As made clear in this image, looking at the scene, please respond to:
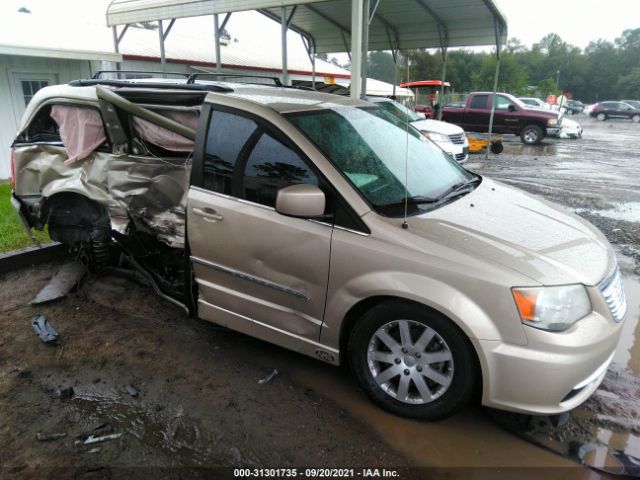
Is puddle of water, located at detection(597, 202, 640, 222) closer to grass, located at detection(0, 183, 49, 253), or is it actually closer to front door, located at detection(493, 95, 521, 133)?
grass, located at detection(0, 183, 49, 253)

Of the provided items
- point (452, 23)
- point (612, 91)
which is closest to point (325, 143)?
point (452, 23)

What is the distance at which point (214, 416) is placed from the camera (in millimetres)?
2814

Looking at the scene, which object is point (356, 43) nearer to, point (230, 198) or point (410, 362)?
point (230, 198)

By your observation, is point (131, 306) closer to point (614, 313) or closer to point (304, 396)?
point (304, 396)

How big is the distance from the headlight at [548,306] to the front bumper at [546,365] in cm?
4

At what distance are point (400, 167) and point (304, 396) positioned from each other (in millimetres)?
1661

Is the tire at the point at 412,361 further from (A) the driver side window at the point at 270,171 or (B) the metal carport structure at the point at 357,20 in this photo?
(B) the metal carport structure at the point at 357,20

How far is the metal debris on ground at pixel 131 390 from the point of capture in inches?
119

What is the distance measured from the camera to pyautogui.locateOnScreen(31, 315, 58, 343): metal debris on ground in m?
3.62

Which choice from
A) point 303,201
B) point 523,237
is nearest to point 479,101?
point 523,237

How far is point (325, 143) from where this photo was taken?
9.90 feet

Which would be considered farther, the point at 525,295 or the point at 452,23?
the point at 452,23

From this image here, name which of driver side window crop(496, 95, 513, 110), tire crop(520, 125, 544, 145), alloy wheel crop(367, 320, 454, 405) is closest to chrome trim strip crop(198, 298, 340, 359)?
alloy wheel crop(367, 320, 454, 405)

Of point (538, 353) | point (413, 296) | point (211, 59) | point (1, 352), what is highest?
point (211, 59)
